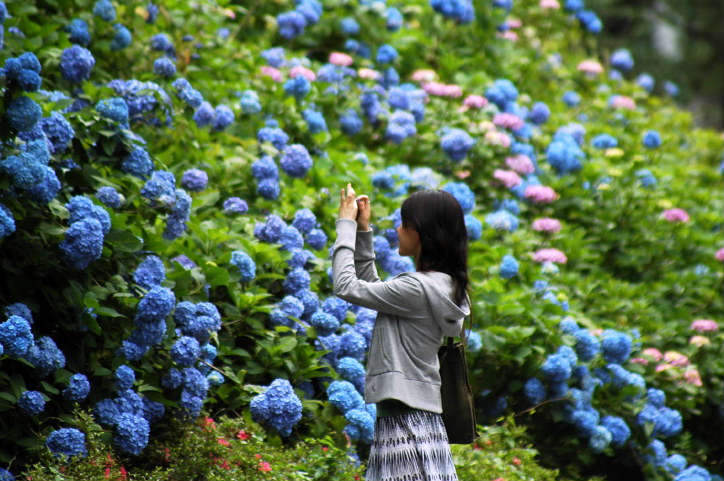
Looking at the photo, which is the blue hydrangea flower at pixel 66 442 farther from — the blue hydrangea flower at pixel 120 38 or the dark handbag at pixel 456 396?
the blue hydrangea flower at pixel 120 38

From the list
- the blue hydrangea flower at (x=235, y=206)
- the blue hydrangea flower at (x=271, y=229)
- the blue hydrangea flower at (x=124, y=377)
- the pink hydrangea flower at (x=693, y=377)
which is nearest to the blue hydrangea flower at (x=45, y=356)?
the blue hydrangea flower at (x=124, y=377)

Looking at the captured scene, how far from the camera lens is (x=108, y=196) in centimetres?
311

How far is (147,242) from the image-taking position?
3086mm

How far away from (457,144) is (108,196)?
2.37 metres

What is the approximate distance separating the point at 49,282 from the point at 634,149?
4.46 meters

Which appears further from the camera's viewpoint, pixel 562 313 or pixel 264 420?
pixel 562 313

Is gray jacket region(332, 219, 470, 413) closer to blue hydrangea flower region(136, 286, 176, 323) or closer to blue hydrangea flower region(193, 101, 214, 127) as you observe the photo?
blue hydrangea flower region(136, 286, 176, 323)

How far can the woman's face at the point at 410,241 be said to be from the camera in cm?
256

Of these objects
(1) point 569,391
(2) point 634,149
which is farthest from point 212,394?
(2) point 634,149

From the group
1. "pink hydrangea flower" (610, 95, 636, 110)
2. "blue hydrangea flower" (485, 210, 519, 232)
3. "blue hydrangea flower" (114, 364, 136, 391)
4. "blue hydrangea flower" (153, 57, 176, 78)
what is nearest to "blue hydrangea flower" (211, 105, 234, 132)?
"blue hydrangea flower" (153, 57, 176, 78)

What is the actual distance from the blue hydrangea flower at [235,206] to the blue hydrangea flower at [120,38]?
1179mm

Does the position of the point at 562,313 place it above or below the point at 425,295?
above

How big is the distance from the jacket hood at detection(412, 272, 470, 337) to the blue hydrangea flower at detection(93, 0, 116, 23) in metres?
2.74

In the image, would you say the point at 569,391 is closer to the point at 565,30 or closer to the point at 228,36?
the point at 228,36
